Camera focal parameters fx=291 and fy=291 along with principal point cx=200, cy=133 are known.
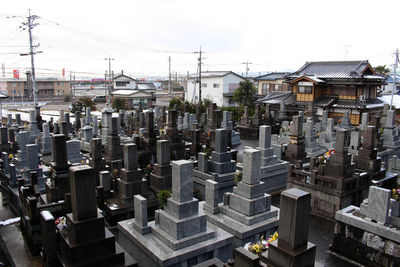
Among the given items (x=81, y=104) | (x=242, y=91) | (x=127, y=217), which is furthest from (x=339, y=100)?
(x=81, y=104)

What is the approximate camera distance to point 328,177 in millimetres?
10664

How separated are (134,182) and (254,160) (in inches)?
178

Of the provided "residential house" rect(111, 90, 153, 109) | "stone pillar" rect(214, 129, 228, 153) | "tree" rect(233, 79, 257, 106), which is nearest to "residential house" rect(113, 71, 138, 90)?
"residential house" rect(111, 90, 153, 109)

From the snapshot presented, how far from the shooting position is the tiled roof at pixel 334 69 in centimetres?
2693

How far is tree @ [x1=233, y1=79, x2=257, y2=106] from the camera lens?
36312mm

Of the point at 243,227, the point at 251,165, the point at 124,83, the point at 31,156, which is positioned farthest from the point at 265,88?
the point at 243,227

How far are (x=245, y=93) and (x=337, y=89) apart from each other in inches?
439

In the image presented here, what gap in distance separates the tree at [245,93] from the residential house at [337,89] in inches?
231

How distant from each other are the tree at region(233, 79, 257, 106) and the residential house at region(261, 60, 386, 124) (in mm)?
5856

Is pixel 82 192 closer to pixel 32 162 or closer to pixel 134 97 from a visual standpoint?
pixel 32 162

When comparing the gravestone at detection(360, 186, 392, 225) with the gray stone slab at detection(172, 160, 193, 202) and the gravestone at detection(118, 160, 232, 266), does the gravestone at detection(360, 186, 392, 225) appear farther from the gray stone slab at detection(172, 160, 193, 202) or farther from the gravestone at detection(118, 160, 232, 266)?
the gray stone slab at detection(172, 160, 193, 202)

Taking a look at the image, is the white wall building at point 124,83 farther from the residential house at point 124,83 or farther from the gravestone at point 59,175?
the gravestone at point 59,175

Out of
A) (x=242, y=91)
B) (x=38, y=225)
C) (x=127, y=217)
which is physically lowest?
(x=127, y=217)

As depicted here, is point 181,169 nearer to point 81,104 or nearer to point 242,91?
point 242,91
